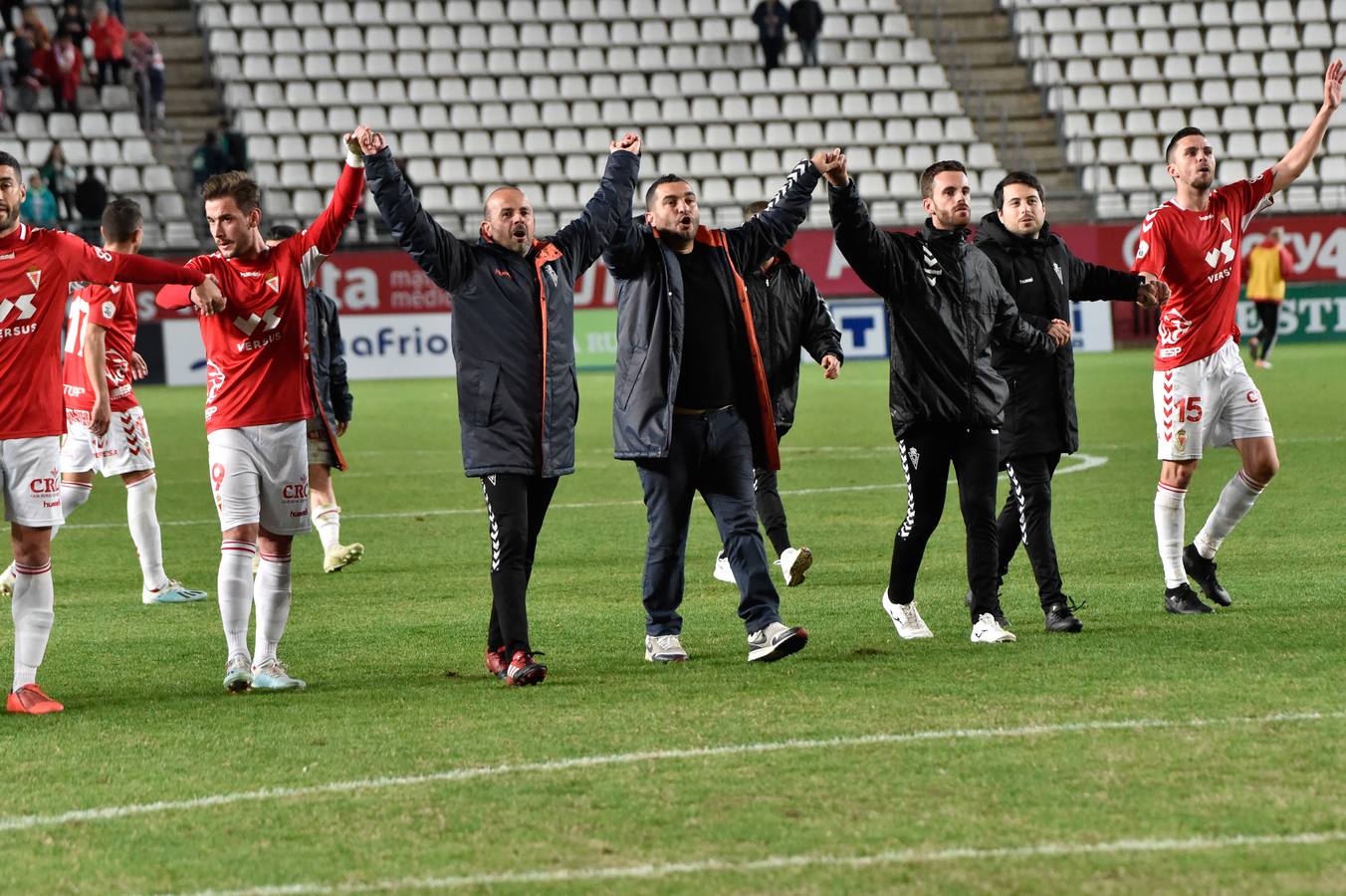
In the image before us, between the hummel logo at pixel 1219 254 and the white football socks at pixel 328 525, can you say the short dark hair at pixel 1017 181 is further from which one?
the white football socks at pixel 328 525

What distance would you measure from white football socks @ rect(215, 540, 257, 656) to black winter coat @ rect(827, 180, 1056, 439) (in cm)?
261

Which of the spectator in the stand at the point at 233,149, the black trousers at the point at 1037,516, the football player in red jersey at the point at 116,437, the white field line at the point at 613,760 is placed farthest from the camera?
the spectator in the stand at the point at 233,149

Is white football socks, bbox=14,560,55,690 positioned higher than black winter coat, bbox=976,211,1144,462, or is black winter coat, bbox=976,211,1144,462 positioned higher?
black winter coat, bbox=976,211,1144,462

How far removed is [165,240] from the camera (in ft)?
100

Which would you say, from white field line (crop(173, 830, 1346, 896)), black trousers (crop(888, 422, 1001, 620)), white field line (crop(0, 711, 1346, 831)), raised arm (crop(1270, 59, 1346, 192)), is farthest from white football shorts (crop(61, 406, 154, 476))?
white field line (crop(173, 830, 1346, 896))

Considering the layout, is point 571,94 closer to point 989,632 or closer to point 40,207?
point 40,207

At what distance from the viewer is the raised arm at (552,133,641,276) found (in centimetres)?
713

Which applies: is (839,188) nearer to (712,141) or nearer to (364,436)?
(364,436)

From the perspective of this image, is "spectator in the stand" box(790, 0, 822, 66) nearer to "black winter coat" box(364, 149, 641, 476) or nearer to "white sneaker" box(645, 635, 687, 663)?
"black winter coat" box(364, 149, 641, 476)

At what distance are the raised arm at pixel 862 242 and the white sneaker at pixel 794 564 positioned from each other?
2.05m

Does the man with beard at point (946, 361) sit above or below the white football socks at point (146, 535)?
above

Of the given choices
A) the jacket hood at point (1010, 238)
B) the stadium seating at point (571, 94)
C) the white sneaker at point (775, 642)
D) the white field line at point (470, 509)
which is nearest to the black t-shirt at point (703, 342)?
the white sneaker at point (775, 642)

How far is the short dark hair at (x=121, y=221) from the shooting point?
8.80 metres

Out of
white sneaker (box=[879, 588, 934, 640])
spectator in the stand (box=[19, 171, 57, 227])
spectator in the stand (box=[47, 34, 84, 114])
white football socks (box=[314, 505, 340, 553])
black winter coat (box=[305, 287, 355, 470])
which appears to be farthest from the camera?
spectator in the stand (box=[47, 34, 84, 114])
